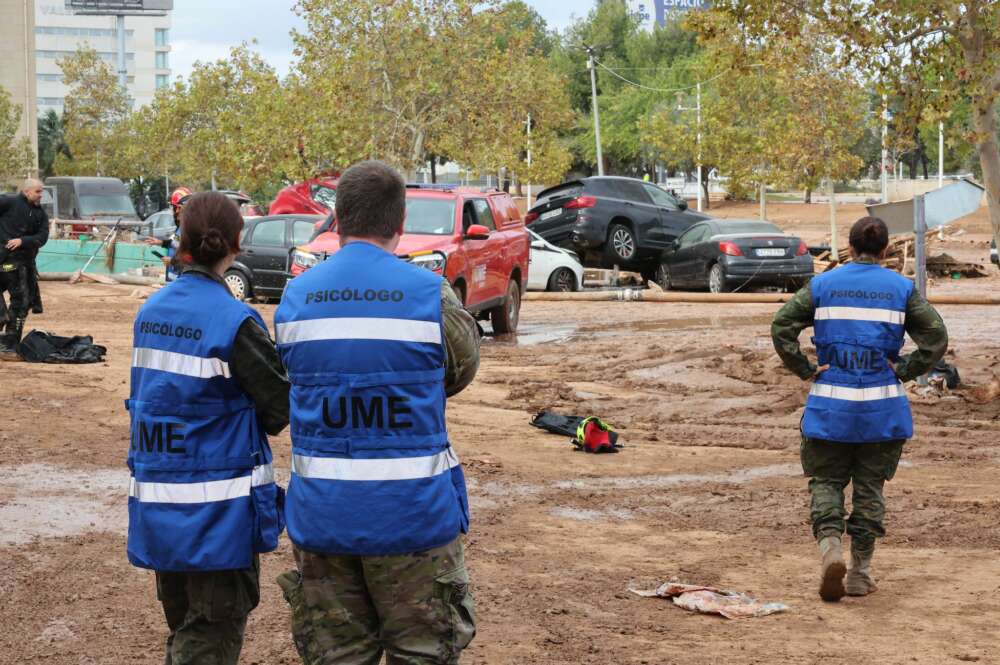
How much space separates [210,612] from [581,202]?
23.5 metres

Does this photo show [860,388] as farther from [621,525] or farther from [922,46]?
[922,46]

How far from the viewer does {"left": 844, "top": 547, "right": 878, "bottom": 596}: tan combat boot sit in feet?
22.6

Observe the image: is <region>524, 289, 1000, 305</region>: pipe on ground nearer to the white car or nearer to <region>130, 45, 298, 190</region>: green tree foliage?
the white car

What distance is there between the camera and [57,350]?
15.4 meters

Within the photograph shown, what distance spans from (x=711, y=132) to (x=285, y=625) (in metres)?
47.1

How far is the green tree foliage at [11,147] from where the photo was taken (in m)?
62.1

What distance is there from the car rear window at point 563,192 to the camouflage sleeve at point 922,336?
20.9 metres

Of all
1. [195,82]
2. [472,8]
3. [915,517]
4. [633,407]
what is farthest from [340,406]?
[195,82]

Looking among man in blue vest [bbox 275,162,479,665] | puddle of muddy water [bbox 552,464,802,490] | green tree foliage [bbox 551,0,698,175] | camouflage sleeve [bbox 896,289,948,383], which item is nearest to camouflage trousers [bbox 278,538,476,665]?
man in blue vest [bbox 275,162,479,665]

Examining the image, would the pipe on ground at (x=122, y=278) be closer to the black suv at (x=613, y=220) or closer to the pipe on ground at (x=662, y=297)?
the black suv at (x=613, y=220)

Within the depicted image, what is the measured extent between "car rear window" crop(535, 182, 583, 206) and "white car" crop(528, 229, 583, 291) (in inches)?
50.9

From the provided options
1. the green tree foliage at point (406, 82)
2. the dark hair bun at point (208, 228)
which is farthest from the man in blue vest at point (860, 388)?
the green tree foliage at point (406, 82)

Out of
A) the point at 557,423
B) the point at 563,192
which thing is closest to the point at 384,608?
the point at 557,423

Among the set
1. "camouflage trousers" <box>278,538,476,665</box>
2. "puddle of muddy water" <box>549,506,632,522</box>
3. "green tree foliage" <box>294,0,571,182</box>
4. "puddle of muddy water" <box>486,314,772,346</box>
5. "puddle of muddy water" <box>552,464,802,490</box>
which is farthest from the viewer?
"green tree foliage" <box>294,0,571,182</box>
